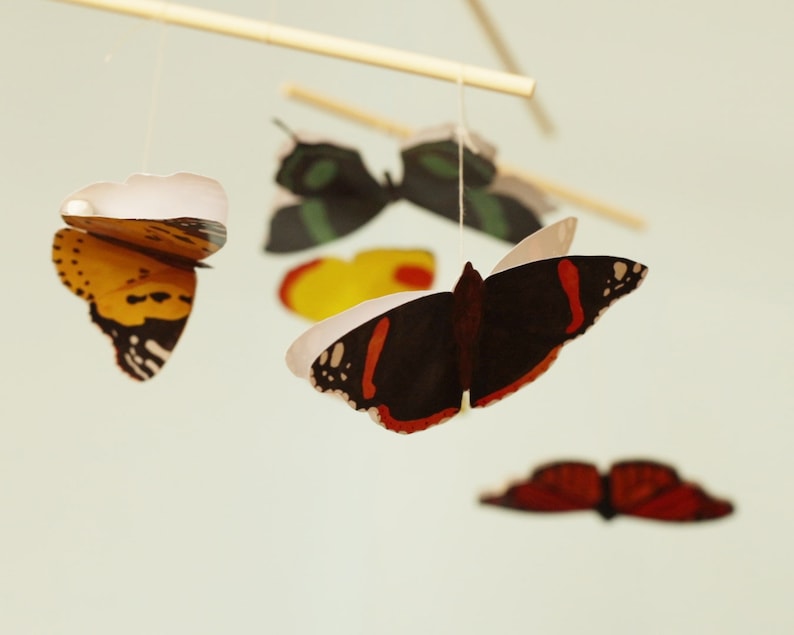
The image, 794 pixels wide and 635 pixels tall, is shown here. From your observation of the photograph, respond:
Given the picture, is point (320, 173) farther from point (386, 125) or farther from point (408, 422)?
point (408, 422)

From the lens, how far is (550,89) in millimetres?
1339

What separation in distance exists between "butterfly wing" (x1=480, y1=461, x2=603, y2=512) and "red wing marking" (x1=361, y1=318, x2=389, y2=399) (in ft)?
1.64

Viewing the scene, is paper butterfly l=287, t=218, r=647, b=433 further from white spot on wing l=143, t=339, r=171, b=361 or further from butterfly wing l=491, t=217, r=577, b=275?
white spot on wing l=143, t=339, r=171, b=361

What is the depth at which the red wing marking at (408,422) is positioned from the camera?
0.52 metres

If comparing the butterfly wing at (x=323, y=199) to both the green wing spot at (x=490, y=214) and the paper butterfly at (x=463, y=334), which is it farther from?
the paper butterfly at (x=463, y=334)

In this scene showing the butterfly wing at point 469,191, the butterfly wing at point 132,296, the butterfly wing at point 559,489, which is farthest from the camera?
the butterfly wing at point 559,489

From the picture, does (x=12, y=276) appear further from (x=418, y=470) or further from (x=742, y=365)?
(x=742, y=365)

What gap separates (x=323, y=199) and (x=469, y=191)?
0.51 ft

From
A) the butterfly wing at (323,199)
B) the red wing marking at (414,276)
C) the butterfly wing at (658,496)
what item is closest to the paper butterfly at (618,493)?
the butterfly wing at (658,496)

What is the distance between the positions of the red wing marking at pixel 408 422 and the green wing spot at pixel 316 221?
0.29m

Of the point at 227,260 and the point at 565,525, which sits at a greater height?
the point at 227,260

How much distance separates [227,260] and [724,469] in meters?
0.84

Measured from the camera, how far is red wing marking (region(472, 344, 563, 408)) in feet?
1.81


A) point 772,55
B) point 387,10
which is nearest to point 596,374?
point 772,55
